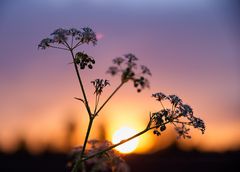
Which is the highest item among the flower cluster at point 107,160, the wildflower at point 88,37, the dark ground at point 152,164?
the dark ground at point 152,164

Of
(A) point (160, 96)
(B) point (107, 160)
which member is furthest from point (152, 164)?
(A) point (160, 96)

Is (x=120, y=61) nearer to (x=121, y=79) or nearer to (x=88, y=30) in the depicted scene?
(x=121, y=79)

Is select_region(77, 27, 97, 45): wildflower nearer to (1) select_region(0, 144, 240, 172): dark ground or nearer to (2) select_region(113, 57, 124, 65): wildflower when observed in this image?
(2) select_region(113, 57, 124, 65): wildflower

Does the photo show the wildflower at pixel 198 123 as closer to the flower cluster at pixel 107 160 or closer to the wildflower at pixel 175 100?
the wildflower at pixel 175 100

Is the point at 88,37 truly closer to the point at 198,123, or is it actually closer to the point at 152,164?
the point at 198,123

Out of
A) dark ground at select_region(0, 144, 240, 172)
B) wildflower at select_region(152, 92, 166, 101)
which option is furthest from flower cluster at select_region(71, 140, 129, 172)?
dark ground at select_region(0, 144, 240, 172)

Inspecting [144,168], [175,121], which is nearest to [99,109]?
[175,121]

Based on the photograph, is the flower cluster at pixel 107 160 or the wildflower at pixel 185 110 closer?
the wildflower at pixel 185 110

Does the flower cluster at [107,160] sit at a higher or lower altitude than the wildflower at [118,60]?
lower

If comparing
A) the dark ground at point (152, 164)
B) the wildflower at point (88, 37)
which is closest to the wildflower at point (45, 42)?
the wildflower at point (88, 37)
